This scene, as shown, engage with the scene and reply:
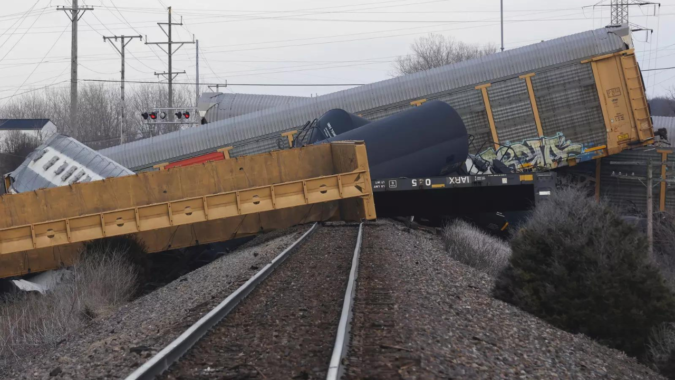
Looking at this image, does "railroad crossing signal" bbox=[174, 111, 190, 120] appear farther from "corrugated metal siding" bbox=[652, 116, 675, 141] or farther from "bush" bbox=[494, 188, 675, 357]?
"bush" bbox=[494, 188, 675, 357]

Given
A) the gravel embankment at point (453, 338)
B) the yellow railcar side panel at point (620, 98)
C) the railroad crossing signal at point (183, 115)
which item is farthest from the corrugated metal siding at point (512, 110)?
the railroad crossing signal at point (183, 115)

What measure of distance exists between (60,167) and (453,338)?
17555 millimetres

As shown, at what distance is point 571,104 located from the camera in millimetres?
27531

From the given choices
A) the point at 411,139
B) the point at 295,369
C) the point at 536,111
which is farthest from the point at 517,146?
the point at 295,369

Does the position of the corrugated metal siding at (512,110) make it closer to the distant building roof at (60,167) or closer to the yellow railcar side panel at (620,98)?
the yellow railcar side panel at (620,98)

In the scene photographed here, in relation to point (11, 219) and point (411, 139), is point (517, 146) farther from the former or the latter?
point (11, 219)

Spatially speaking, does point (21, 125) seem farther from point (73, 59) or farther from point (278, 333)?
point (278, 333)

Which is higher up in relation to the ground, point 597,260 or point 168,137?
point 168,137

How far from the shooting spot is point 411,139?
774 inches

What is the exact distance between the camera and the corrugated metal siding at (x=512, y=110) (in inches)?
1094

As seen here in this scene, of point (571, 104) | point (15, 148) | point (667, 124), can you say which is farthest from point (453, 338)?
point (15, 148)

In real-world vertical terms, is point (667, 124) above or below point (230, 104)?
below

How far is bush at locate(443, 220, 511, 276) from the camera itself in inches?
590

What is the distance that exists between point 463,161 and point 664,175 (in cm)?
1325
